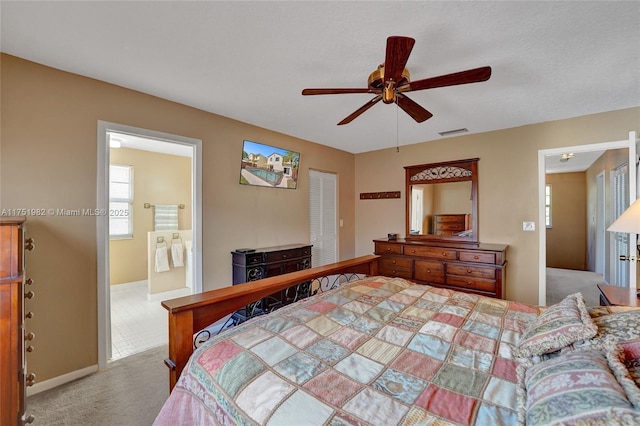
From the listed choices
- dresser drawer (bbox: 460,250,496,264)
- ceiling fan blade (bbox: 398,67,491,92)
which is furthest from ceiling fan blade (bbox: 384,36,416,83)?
dresser drawer (bbox: 460,250,496,264)

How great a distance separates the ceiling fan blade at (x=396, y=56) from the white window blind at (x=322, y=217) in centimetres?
293

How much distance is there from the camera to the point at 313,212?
4.62 meters

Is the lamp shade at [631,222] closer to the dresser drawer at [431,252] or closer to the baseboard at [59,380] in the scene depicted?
the dresser drawer at [431,252]

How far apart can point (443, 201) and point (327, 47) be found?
3130 mm

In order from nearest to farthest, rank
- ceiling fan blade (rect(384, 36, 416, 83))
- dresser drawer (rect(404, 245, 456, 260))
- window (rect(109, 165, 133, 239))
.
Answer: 1. ceiling fan blade (rect(384, 36, 416, 83))
2. dresser drawer (rect(404, 245, 456, 260))
3. window (rect(109, 165, 133, 239))

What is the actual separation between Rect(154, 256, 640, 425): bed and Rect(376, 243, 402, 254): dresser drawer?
2454mm

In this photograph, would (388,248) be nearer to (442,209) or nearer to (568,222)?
(442,209)

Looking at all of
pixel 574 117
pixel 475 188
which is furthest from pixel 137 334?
pixel 574 117

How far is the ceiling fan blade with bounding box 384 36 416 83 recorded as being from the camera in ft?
4.52

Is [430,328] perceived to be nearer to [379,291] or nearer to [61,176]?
[379,291]

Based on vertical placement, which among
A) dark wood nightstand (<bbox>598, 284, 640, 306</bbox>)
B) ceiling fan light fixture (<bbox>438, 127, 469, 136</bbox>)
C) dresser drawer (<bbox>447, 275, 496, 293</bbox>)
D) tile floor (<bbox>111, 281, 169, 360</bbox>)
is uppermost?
ceiling fan light fixture (<bbox>438, 127, 469, 136</bbox>)

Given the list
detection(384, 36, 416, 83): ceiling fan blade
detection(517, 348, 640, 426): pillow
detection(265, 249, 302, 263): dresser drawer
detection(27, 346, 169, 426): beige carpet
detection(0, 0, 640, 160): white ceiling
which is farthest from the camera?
detection(265, 249, 302, 263): dresser drawer

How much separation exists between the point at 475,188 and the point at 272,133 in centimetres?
309

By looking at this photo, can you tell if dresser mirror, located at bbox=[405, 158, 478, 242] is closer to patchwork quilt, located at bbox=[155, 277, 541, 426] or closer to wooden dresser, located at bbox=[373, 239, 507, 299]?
wooden dresser, located at bbox=[373, 239, 507, 299]
